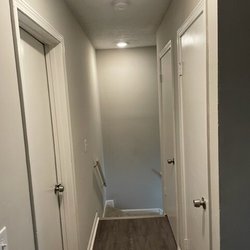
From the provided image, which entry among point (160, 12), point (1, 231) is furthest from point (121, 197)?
point (1, 231)

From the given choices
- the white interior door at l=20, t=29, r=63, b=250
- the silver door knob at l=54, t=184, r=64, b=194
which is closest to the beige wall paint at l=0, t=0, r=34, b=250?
the white interior door at l=20, t=29, r=63, b=250

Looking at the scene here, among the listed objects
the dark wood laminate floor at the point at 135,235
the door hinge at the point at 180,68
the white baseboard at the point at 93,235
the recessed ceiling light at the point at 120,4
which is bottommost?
the dark wood laminate floor at the point at 135,235

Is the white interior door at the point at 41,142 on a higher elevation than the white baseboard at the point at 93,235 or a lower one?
higher

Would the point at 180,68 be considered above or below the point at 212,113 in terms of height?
above

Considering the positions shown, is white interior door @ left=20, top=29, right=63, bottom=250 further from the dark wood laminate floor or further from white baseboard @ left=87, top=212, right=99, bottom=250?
the dark wood laminate floor

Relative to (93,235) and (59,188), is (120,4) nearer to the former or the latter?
(59,188)

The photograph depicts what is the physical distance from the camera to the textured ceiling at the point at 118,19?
231 cm

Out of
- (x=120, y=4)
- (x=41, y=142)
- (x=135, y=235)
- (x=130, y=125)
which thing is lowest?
(x=135, y=235)

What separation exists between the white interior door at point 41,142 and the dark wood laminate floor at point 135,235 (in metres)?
1.11

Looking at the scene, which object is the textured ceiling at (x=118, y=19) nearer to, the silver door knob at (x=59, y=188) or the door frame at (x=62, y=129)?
the door frame at (x=62, y=129)

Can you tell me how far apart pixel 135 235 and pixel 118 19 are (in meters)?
2.48

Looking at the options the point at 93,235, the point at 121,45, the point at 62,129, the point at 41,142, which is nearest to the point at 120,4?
the point at 62,129

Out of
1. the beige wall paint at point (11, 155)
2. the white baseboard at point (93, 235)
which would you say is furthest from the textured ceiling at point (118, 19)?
the white baseboard at point (93, 235)

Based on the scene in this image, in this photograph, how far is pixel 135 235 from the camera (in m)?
3.14
